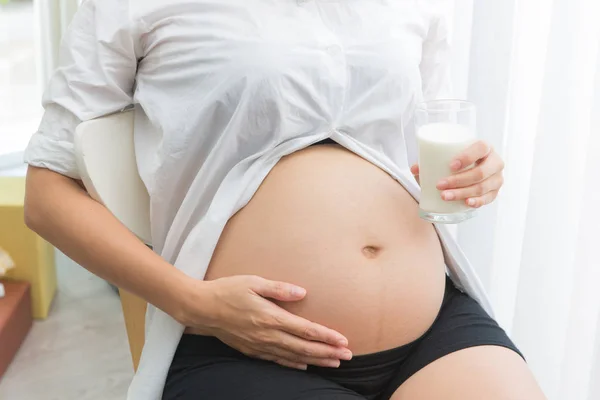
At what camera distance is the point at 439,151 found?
0.99 m

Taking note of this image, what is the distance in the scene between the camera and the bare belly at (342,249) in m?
0.99

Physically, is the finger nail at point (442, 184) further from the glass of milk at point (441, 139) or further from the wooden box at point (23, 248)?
the wooden box at point (23, 248)

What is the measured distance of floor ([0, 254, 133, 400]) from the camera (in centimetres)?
164

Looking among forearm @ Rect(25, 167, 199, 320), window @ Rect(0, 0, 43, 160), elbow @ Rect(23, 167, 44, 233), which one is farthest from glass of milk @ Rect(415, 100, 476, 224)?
window @ Rect(0, 0, 43, 160)

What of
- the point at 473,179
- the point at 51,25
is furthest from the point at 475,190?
the point at 51,25

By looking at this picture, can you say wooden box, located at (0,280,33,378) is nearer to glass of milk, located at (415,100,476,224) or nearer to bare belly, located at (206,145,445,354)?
bare belly, located at (206,145,445,354)

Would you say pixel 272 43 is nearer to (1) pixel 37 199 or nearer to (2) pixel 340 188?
(2) pixel 340 188

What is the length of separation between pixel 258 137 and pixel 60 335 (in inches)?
39.2

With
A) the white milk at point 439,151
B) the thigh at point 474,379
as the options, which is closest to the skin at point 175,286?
the thigh at point 474,379

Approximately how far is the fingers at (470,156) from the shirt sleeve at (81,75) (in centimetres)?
48

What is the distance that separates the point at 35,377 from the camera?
1668mm

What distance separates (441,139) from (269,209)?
25cm

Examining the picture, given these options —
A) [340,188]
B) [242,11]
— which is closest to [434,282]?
[340,188]

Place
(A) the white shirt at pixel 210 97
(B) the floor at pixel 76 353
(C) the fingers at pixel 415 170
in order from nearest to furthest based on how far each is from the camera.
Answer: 1. (A) the white shirt at pixel 210 97
2. (C) the fingers at pixel 415 170
3. (B) the floor at pixel 76 353
